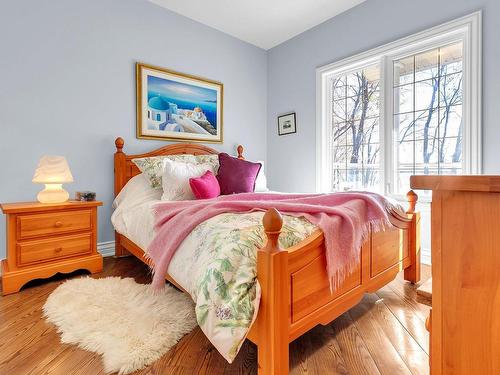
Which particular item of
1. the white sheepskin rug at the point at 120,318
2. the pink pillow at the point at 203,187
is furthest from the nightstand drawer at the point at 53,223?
the pink pillow at the point at 203,187

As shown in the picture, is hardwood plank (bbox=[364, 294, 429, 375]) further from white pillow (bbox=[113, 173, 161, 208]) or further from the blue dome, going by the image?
the blue dome

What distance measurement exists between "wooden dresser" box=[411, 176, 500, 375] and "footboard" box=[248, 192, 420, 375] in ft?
1.64

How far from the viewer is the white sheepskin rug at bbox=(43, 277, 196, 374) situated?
127cm

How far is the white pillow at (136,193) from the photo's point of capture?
238 cm

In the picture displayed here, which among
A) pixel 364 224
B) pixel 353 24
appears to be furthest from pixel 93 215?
pixel 353 24

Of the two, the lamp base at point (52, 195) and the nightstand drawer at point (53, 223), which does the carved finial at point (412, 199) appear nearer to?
the nightstand drawer at point (53, 223)

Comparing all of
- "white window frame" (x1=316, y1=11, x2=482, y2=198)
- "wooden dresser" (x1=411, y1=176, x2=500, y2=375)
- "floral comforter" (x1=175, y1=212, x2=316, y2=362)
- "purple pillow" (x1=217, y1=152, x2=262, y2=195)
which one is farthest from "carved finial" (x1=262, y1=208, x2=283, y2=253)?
"white window frame" (x1=316, y1=11, x2=482, y2=198)

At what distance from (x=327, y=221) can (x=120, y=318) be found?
124cm

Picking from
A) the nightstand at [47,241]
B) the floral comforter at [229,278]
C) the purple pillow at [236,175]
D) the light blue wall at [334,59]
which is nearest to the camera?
the floral comforter at [229,278]

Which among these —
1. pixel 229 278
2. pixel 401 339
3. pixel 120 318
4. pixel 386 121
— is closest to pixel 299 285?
pixel 229 278

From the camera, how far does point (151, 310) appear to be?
1637 millimetres

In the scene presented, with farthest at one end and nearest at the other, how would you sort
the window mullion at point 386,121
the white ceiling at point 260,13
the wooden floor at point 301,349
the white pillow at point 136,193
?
the white ceiling at point 260,13 < the window mullion at point 386,121 < the white pillow at point 136,193 < the wooden floor at point 301,349

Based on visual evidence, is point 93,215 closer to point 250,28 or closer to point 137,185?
point 137,185

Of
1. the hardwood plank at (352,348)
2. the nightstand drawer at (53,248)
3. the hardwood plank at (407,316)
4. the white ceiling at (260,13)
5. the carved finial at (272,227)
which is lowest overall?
the hardwood plank at (352,348)
